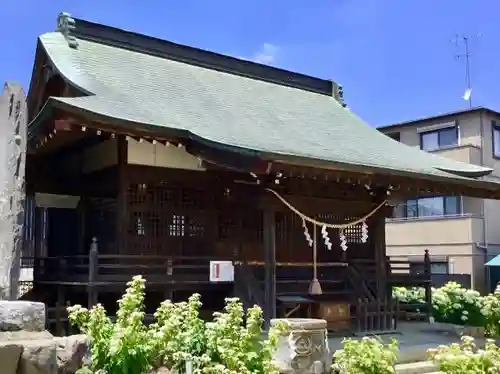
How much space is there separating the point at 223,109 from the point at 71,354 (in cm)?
885

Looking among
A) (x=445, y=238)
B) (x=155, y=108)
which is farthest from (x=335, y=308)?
(x=445, y=238)

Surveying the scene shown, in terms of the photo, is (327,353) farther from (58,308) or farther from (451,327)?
(451,327)

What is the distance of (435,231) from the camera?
2453 centimetres

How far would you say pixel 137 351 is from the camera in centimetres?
550

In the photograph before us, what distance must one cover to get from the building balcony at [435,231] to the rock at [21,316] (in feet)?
71.0

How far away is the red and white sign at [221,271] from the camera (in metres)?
10.2

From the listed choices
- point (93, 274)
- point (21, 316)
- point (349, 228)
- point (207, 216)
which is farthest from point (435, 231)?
point (21, 316)

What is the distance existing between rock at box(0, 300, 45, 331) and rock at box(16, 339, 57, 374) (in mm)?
195

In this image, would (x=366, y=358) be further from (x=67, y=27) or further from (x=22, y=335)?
(x=67, y=27)

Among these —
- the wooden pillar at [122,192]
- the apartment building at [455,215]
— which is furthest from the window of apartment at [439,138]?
the wooden pillar at [122,192]

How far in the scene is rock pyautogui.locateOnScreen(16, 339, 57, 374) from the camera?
11.4 ft

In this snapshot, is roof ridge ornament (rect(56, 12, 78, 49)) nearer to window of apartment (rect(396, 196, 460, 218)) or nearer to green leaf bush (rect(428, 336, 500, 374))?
green leaf bush (rect(428, 336, 500, 374))

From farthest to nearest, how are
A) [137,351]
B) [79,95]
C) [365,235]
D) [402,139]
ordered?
[402,139] → [365,235] → [79,95] → [137,351]

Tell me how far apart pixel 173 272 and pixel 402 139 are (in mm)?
18595
